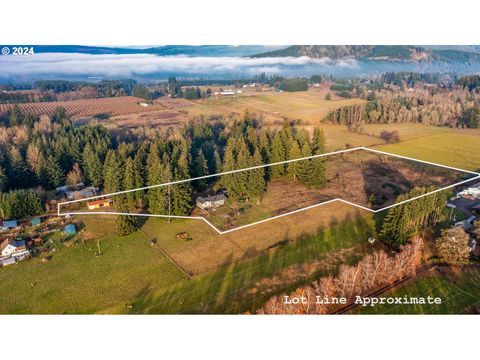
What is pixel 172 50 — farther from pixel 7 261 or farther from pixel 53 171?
pixel 7 261

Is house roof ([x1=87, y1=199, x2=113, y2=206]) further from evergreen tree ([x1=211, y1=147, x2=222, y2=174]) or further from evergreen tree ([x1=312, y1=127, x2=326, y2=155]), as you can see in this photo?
evergreen tree ([x1=312, y1=127, x2=326, y2=155])

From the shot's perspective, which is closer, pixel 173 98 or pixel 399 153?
pixel 399 153

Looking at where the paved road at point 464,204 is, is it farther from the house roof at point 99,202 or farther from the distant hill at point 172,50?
the house roof at point 99,202

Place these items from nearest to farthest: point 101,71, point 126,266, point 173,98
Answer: point 126,266 → point 101,71 → point 173,98

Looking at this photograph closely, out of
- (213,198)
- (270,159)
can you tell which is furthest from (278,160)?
(213,198)

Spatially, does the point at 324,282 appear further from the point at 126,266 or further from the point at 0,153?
the point at 0,153

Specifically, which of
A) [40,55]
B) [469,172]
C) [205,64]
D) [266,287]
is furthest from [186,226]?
[469,172]
